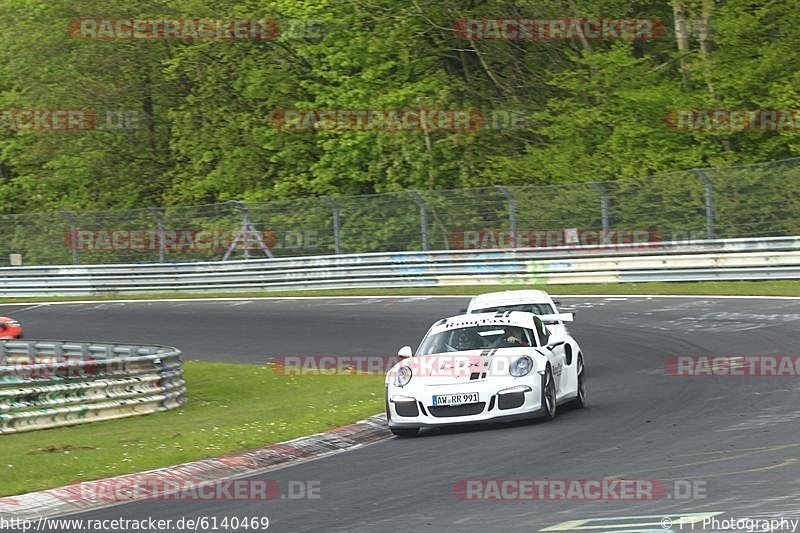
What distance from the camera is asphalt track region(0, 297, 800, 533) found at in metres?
8.45

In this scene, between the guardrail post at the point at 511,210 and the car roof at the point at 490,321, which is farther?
the guardrail post at the point at 511,210

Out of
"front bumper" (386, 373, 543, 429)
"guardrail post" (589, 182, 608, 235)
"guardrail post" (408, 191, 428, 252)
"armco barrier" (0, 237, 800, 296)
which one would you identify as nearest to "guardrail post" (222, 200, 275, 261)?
"armco barrier" (0, 237, 800, 296)

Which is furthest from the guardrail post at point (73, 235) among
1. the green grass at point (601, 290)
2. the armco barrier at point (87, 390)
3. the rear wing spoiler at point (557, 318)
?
the rear wing spoiler at point (557, 318)

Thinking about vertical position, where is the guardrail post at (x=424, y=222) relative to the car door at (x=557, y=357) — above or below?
above

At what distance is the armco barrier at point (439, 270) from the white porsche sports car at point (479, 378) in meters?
15.1

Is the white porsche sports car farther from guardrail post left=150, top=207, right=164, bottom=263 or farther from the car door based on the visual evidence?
guardrail post left=150, top=207, right=164, bottom=263

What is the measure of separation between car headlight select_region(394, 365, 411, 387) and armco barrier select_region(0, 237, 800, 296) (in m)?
16.3

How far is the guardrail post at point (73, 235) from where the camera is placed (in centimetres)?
3922

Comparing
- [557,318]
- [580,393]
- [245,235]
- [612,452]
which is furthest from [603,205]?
[612,452]

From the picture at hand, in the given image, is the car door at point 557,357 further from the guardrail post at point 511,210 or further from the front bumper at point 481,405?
the guardrail post at point 511,210

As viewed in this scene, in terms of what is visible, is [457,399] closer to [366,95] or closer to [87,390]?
[87,390]

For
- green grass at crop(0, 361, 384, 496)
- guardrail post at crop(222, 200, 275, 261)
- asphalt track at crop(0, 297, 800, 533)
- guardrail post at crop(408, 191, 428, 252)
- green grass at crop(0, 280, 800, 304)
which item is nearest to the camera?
asphalt track at crop(0, 297, 800, 533)

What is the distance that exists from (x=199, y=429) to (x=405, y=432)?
254cm

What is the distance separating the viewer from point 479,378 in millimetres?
13266
